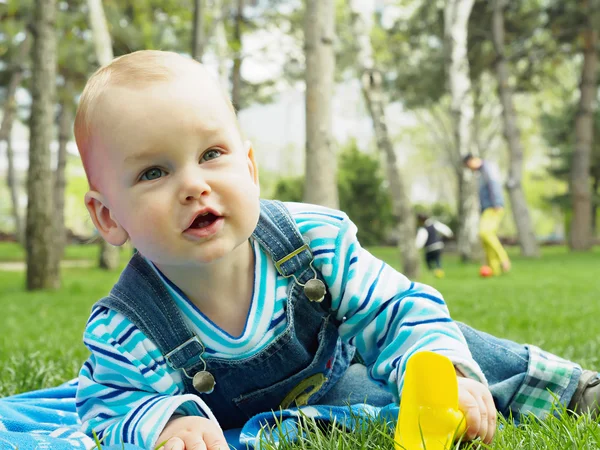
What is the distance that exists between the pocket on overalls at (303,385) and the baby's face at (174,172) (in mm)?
478

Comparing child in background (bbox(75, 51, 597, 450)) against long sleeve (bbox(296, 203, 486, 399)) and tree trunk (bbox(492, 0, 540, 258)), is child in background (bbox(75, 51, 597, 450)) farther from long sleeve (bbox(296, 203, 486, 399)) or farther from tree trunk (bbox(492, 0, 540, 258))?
tree trunk (bbox(492, 0, 540, 258))

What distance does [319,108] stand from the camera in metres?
7.03

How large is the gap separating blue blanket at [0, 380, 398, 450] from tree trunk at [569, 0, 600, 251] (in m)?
19.5

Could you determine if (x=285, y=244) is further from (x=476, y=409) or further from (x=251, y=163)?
(x=476, y=409)

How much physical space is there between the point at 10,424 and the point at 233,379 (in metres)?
0.70

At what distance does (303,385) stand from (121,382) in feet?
1.72

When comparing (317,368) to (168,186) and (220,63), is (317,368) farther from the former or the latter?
(220,63)

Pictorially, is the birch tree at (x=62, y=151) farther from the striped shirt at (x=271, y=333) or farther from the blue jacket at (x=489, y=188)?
the striped shirt at (x=271, y=333)

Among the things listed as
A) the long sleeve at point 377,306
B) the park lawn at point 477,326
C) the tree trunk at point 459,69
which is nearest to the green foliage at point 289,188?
the tree trunk at point 459,69

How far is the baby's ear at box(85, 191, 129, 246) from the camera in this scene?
74.0 inches

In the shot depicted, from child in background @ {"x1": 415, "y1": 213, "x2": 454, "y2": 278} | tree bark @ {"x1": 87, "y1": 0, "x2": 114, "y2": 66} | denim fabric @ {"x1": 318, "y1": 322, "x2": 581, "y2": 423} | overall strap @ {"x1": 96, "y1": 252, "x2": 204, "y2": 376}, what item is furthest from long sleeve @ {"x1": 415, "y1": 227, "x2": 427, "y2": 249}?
overall strap @ {"x1": 96, "y1": 252, "x2": 204, "y2": 376}

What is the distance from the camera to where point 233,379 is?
6.42ft

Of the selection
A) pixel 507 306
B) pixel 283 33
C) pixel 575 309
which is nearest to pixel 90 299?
pixel 507 306

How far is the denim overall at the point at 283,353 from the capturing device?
1895mm
